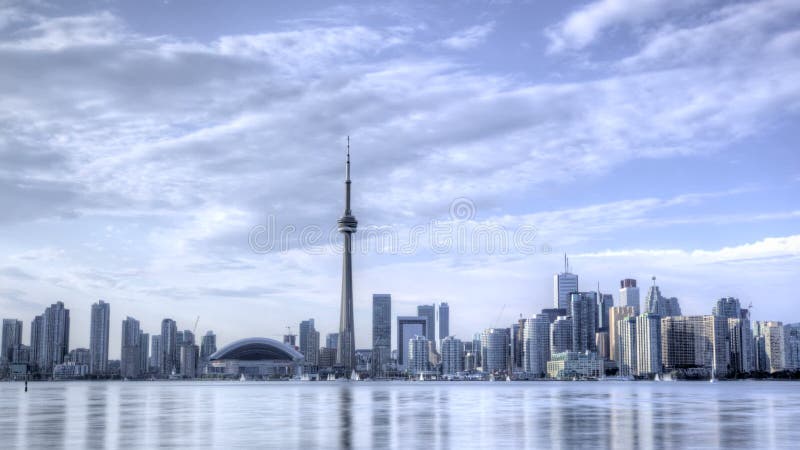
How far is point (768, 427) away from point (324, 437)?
32635 mm

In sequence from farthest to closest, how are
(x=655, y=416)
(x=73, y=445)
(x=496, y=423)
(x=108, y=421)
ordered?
(x=655, y=416) < (x=108, y=421) < (x=496, y=423) < (x=73, y=445)

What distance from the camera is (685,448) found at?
45.6 meters

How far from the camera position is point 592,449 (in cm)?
4512

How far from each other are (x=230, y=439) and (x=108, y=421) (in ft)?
81.1

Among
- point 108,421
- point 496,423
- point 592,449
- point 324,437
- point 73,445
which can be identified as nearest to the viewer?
point 592,449

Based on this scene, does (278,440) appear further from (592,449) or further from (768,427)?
(768,427)

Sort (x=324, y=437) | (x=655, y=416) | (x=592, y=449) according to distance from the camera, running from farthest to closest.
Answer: (x=655, y=416) < (x=324, y=437) < (x=592, y=449)

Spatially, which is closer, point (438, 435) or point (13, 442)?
point (13, 442)

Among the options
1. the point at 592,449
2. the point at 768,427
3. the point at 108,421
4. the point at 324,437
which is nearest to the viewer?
the point at 592,449

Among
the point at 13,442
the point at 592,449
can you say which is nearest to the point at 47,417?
the point at 13,442

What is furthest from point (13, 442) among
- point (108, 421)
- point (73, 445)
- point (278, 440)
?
point (108, 421)

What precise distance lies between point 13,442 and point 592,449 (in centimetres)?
3269

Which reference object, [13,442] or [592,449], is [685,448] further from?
[13,442]

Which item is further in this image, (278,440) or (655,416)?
(655,416)
